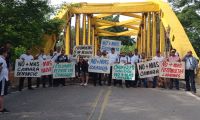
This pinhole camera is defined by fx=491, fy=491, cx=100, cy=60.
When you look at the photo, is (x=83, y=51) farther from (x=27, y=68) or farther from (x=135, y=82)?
(x=27, y=68)

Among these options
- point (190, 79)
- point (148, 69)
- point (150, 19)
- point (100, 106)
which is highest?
point (150, 19)

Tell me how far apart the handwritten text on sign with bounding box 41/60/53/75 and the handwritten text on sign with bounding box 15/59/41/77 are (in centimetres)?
50

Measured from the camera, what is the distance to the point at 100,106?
42.9ft

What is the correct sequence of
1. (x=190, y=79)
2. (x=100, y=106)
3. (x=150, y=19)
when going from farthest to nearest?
(x=150, y=19), (x=190, y=79), (x=100, y=106)

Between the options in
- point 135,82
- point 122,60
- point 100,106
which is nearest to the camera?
point 100,106

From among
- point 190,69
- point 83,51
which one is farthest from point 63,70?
point 190,69

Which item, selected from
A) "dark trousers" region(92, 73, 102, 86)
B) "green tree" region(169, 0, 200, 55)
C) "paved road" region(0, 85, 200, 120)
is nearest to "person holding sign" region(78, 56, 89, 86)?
"dark trousers" region(92, 73, 102, 86)

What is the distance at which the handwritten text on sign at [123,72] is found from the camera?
20.4 meters

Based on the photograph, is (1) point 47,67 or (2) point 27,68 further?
(1) point 47,67

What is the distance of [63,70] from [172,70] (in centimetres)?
460

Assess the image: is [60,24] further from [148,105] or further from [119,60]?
[148,105]

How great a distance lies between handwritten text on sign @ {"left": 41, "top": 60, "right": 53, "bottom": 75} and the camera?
19962 mm

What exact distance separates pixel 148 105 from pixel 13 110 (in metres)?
3.67

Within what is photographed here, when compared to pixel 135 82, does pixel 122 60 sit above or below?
above
